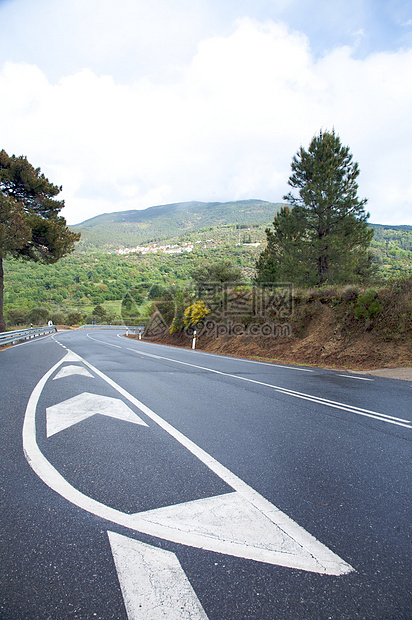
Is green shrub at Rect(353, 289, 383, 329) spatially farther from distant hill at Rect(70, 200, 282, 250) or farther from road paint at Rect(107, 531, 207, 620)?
distant hill at Rect(70, 200, 282, 250)

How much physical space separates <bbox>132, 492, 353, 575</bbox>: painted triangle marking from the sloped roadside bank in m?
9.64

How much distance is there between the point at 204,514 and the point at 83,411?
10.7 feet

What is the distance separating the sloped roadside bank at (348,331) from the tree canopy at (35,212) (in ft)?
46.8

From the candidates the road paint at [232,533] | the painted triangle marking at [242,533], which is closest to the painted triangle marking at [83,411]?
the road paint at [232,533]

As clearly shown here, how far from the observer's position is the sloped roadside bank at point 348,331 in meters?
11.3

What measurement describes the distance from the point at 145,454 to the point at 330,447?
81.6 inches

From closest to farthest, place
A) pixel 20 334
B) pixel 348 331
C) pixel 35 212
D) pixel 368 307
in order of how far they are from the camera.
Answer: pixel 368 307, pixel 348 331, pixel 35 212, pixel 20 334

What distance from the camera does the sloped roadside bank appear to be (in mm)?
11336

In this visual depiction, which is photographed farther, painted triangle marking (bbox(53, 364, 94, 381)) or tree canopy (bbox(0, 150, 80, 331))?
tree canopy (bbox(0, 150, 80, 331))

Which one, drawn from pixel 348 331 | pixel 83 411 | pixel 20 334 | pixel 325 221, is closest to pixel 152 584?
pixel 83 411

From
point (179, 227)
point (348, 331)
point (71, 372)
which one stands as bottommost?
point (71, 372)

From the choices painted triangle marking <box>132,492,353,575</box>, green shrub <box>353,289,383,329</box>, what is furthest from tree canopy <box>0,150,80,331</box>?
painted triangle marking <box>132,492,353,575</box>

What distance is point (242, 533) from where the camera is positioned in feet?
7.17

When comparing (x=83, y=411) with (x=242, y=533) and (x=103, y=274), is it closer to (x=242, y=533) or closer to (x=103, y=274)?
(x=242, y=533)
